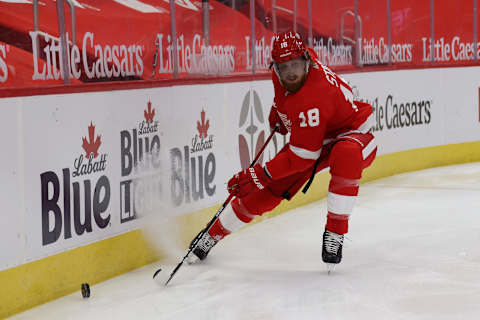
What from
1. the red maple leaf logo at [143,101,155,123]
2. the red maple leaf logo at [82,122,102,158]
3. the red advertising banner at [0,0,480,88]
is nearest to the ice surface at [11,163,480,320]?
the red maple leaf logo at [82,122,102,158]

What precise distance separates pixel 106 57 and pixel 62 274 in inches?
42.7

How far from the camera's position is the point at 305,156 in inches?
146

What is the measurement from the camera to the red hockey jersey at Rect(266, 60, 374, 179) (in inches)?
144

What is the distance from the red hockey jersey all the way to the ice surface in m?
0.54

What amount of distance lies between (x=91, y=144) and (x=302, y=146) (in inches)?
37.7

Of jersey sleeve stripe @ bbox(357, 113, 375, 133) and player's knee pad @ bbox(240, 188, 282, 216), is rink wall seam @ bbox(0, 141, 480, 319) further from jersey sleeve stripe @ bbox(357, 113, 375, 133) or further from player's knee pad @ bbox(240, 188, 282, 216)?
jersey sleeve stripe @ bbox(357, 113, 375, 133)

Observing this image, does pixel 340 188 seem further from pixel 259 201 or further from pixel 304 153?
pixel 259 201

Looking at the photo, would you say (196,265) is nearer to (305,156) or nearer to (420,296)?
(305,156)

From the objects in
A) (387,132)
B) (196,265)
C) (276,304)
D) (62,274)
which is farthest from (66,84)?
(387,132)

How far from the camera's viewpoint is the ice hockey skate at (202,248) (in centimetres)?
404

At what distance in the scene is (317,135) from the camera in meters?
3.67

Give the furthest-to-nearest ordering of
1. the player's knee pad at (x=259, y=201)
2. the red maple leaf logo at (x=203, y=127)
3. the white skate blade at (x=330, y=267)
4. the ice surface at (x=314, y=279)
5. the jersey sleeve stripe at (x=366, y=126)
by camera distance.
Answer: the red maple leaf logo at (x=203, y=127) → the player's knee pad at (x=259, y=201) → the jersey sleeve stripe at (x=366, y=126) → the white skate blade at (x=330, y=267) → the ice surface at (x=314, y=279)

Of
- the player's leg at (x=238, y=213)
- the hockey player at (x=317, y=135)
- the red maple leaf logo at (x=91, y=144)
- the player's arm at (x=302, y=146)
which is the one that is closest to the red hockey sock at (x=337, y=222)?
the hockey player at (x=317, y=135)

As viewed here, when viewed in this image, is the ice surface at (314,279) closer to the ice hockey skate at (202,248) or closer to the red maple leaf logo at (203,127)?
the ice hockey skate at (202,248)
